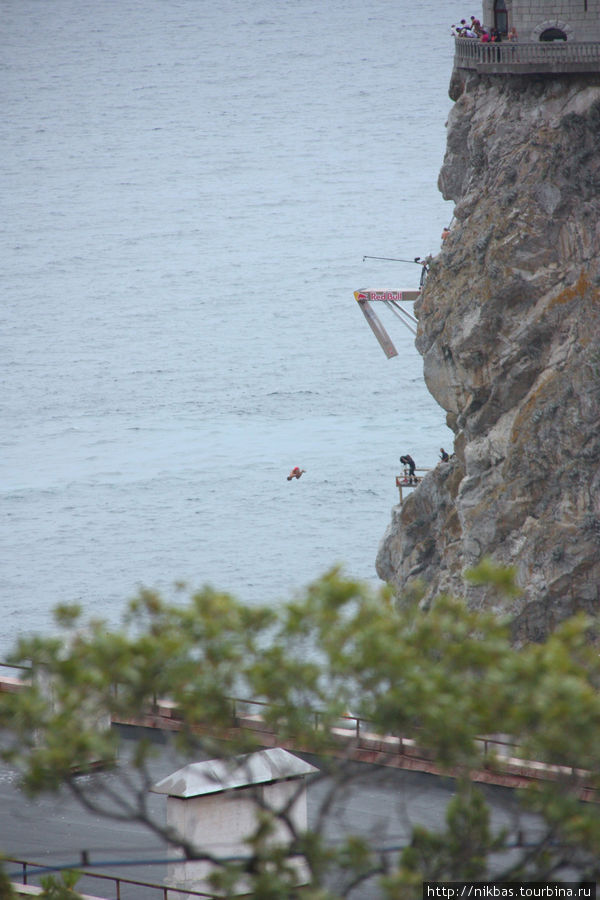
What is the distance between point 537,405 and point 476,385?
3.27 m

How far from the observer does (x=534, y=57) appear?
151ft

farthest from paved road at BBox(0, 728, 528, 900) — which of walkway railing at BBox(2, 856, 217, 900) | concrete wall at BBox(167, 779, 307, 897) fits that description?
concrete wall at BBox(167, 779, 307, 897)

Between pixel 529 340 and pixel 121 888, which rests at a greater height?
pixel 121 888

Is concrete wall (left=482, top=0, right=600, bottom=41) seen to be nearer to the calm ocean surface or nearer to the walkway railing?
the calm ocean surface

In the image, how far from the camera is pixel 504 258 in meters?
47.3

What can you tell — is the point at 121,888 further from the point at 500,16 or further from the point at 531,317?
the point at 500,16

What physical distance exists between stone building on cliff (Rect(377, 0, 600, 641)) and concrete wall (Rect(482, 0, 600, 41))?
Result: 0.05 meters

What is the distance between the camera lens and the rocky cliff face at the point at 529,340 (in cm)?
4581

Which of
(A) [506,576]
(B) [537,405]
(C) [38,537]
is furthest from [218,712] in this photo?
(C) [38,537]

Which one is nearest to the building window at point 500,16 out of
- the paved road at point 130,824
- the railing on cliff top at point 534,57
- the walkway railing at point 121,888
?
the railing on cliff top at point 534,57

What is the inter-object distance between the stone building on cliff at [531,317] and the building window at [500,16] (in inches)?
9.3

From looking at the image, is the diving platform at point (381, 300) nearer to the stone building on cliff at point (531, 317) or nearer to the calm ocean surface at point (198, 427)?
the calm ocean surface at point (198, 427)

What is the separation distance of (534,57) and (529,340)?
9.47m

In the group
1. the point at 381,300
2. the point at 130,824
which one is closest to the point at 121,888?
the point at 130,824
